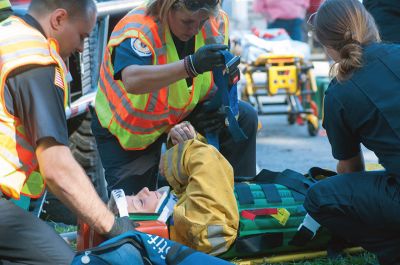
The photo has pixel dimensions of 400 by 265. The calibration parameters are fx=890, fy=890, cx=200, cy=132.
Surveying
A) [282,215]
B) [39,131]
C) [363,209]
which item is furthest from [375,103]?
[39,131]

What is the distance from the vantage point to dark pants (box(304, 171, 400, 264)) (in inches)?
138

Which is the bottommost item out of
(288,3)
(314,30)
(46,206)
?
(288,3)

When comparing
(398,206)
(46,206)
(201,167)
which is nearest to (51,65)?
(201,167)

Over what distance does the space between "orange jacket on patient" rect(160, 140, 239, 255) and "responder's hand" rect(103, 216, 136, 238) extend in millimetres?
420

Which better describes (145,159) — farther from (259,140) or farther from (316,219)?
(259,140)

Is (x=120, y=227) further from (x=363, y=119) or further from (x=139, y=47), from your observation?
(x=139, y=47)

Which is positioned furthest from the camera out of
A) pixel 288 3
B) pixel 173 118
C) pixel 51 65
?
pixel 288 3

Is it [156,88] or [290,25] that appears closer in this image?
[156,88]

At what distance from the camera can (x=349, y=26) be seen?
3.43 metres

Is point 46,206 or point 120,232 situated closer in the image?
point 120,232

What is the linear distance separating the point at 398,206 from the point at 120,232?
111 cm

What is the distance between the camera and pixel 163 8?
4.03 metres

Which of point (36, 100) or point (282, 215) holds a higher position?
point (36, 100)

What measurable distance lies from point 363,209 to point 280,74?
517 cm
